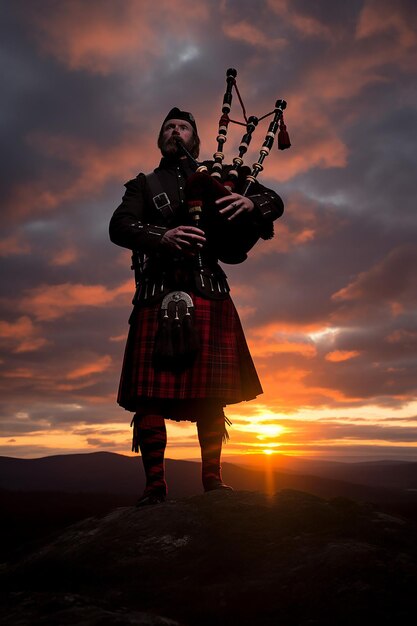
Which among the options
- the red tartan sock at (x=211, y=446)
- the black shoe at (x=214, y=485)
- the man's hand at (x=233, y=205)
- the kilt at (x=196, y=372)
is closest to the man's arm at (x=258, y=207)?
the man's hand at (x=233, y=205)

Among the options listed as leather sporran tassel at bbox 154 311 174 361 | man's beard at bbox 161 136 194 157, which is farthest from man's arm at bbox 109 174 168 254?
leather sporran tassel at bbox 154 311 174 361

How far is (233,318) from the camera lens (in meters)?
4.66

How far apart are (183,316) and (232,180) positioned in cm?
125

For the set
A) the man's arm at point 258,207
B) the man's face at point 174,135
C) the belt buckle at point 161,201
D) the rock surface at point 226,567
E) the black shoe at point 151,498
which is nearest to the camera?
the rock surface at point 226,567

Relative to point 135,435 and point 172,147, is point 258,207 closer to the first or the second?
point 172,147

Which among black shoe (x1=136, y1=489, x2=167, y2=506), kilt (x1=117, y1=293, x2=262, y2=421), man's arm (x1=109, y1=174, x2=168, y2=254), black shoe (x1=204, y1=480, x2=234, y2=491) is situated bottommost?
black shoe (x1=136, y1=489, x2=167, y2=506)

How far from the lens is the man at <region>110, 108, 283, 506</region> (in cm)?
A: 418

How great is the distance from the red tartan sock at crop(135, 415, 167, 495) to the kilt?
10cm

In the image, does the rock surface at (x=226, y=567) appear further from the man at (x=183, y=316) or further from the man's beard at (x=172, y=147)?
the man's beard at (x=172, y=147)

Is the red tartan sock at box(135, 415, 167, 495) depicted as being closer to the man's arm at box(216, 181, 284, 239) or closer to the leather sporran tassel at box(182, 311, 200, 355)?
the leather sporran tassel at box(182, 311, 200, 355)

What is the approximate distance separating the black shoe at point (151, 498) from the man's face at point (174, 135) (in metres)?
2.91

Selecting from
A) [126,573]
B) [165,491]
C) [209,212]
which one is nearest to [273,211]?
[209,212]

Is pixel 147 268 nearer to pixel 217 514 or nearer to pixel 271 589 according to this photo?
pixel 217 514

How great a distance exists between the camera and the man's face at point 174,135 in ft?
16.1
